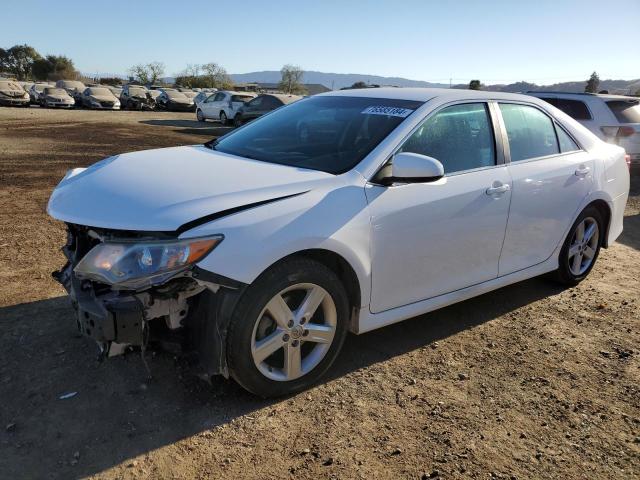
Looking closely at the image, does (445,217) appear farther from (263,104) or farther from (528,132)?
(263,104)

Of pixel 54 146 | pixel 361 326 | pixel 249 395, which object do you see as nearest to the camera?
pixel 249 395

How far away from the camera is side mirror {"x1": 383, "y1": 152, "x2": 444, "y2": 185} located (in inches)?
122

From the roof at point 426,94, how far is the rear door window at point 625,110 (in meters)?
6.50

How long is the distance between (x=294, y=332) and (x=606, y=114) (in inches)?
351

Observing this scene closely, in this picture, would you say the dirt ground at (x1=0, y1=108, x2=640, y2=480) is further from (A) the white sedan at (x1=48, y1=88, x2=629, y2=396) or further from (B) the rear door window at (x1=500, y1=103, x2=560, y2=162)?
(B) the rear door window at (x1=500, y1=103, x2=560, y2=162)

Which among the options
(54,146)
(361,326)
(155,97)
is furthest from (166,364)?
(155,97)

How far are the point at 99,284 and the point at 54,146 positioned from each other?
11813 mm

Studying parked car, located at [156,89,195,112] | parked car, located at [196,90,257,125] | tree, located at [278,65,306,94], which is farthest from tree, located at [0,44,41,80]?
parked car, located at [196,90,257,125]

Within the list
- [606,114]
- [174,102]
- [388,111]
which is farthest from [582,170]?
[174,102]

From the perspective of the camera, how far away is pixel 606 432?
2.94 meters

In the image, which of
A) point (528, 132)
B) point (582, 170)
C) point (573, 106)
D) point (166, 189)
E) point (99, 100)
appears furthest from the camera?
point (99, 100)

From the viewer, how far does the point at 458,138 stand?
375 cm

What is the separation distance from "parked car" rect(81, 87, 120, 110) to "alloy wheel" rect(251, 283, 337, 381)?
32811 millimetres

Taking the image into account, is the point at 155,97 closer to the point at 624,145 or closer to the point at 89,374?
the point at 624,145
